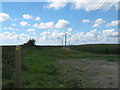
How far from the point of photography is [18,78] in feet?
14.1

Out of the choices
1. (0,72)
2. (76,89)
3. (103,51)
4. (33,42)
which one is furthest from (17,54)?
(33,42)

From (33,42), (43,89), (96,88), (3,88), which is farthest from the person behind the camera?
(33,42)

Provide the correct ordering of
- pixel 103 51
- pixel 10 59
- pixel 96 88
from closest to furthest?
pixel 96 88
pixel 10 59
pixel 103 51

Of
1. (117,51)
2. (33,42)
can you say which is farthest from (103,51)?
(33,42)

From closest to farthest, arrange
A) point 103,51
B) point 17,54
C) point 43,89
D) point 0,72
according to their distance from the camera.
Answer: point 17,54 < point 43,89 < point 0,72 < point 103,51

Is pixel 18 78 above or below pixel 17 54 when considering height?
below

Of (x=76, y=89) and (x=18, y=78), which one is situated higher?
(x=18, y=78)

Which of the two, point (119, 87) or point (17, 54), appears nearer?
point (17, 54)

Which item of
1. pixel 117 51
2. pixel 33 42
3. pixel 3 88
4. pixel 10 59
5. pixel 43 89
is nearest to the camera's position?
pixel 3 88

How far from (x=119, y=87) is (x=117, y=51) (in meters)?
37.9

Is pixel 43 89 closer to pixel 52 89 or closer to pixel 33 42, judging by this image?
pixel 52 89

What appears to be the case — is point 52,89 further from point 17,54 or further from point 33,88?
point 17,54

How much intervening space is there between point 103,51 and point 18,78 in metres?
45.5

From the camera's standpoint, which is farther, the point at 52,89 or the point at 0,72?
the point at 0,72
